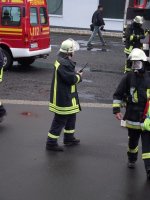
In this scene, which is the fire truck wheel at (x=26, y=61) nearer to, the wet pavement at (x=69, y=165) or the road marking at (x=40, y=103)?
the road marking at (x=40, y=103)

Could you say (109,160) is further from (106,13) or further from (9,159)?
(106,13)

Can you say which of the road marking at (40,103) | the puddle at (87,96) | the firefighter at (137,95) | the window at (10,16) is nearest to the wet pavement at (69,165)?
the firefighter at (137,95)

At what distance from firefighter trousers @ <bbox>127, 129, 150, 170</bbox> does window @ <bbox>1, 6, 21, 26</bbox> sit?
8754 millimetres

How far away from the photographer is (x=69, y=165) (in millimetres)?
7109

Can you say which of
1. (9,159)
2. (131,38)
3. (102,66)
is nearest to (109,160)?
(9,159)

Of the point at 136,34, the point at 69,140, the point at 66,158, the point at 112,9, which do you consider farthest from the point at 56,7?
the point at 66,158

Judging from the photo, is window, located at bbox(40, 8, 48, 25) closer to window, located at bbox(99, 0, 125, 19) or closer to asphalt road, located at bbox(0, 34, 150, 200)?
asphalt road, located at bbox(0, 34, 150, 200)

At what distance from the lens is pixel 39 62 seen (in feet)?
57.4

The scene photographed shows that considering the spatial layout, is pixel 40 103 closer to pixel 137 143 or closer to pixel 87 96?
pixel 87 96

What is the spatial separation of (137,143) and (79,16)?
23788 mm

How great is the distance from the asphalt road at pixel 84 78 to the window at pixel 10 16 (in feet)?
4.57

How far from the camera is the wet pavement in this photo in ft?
20.1

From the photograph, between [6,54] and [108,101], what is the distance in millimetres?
4615

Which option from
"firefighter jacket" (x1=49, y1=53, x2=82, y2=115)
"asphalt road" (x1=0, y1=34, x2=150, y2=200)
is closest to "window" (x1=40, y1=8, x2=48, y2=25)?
"asphalt road" (x1=0, y1=34, x2=150, y2=200)
